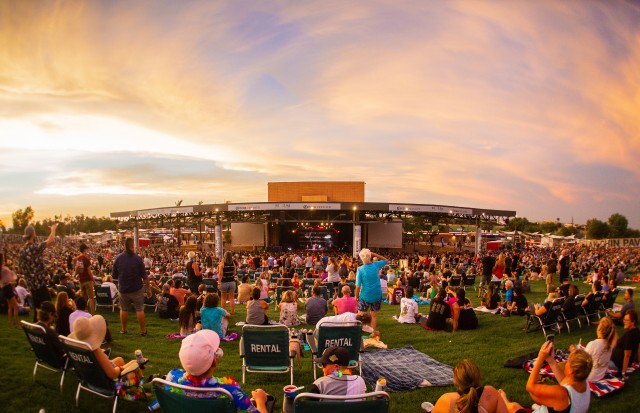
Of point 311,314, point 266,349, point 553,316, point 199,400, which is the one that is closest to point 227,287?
point 311,314

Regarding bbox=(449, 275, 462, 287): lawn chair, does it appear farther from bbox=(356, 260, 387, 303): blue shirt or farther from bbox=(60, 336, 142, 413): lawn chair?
bbox=(60, 336, 142, 413): lawn chair

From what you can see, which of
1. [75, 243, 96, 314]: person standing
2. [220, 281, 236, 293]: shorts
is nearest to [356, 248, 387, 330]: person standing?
[220, 281, 236, 293]: shorts

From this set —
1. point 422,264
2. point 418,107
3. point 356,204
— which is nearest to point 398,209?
point 356,204

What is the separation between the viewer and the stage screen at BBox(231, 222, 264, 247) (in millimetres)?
38875

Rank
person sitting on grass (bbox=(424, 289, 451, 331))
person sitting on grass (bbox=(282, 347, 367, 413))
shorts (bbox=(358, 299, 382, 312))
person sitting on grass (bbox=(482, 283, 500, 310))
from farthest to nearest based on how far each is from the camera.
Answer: person sitting on grass (bbox=(482, 283, 500, 310)) → person sitting on grass (bbox=(424, 289, 451, 331)) → shorts (bbox=(358, 299, 382, 312)) → person sitting on grass (bbox=(282, 347, 367, 413))

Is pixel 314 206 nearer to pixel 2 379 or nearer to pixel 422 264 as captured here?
pixel 422 264

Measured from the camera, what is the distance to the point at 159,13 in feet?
32.2

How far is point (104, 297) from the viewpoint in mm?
9945

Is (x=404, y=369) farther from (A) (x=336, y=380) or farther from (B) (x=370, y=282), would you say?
(A) (x=336, y=380)

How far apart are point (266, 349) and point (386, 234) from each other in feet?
107

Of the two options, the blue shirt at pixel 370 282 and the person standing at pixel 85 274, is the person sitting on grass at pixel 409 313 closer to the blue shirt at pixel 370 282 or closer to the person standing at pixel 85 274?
the blue shirt at pixel 370 282

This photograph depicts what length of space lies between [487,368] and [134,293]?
248 inches

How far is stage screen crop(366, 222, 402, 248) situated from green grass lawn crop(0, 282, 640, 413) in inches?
1062

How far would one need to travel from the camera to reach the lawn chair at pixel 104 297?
9.84m
